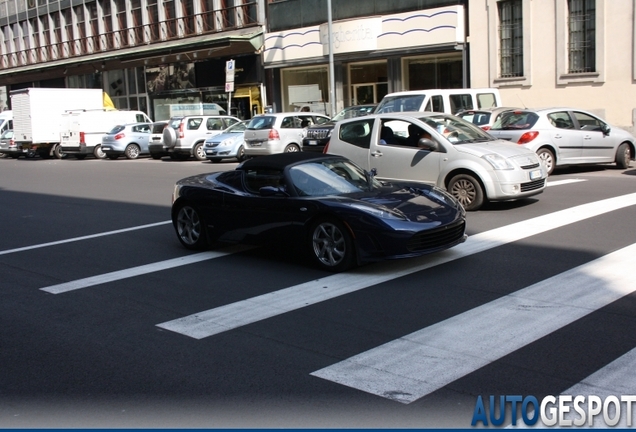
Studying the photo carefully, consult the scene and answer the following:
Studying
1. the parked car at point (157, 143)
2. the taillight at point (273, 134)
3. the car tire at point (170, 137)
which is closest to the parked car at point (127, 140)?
the parked car at point (157, 143)

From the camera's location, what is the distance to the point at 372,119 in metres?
13.4

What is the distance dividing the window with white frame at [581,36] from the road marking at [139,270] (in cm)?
1794

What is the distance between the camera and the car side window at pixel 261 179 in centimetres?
922

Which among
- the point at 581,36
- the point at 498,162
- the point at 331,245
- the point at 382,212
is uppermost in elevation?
the point at 581,36

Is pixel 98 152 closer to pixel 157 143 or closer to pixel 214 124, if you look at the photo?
pixel 157 143

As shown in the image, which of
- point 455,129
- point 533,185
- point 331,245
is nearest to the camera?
point 331,245

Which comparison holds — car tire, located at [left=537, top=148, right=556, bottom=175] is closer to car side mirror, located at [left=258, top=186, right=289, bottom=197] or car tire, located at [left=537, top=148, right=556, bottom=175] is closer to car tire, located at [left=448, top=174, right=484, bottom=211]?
car tire, located at [left=448, top=174, right=484, bottom=211]

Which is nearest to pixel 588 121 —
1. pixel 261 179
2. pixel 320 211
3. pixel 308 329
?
pixel 261 179

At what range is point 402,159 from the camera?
1282 centimetres

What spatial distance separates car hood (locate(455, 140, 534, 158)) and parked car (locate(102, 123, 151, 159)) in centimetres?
2096

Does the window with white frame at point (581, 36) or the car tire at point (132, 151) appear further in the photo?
the car tire at point (132, 151)

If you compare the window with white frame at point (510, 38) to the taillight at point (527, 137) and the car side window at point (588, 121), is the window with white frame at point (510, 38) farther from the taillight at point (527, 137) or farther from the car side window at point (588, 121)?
the taillight at point (527, 137)

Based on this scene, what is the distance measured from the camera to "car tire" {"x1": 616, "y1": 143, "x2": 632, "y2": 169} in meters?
17.2

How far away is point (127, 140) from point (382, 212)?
948 inches
